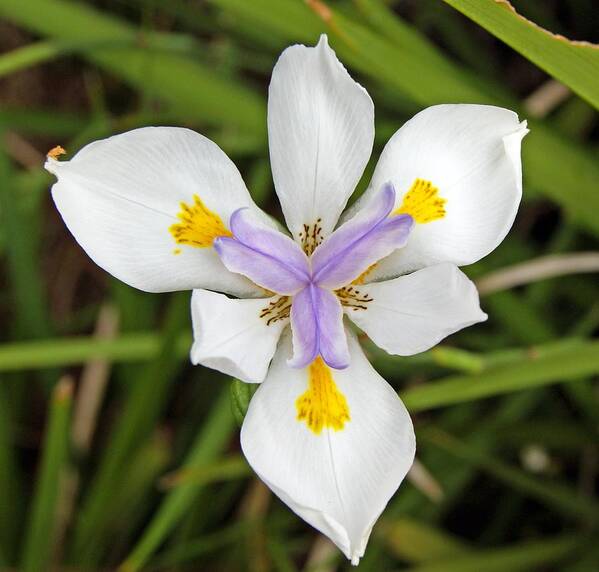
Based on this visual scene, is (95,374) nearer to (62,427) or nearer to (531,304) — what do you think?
(62,427)

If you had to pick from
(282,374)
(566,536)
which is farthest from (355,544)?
(566,536)

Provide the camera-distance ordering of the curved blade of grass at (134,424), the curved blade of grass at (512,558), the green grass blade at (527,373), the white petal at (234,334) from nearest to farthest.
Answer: the white petal at (234,334)
the green grass blade at (527,373)
the curved blade of grass at (134,424)
the curved blade of grass at (512,558)

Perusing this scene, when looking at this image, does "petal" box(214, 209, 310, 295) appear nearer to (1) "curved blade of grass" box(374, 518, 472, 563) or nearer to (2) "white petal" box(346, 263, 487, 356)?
(2) "white petal" box(346, 263, 487, 356)

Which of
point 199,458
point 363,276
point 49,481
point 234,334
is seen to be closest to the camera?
point 234,334

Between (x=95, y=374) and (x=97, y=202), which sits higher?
(x=97, y=202)

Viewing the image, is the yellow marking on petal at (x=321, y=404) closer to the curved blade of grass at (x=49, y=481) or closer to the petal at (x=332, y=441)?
the petal at (x=332, y=441)

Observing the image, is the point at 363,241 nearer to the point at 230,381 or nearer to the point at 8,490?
the point at 230,381

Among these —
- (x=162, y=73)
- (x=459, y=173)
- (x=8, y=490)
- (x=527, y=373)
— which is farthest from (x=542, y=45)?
(x=8, y=490)

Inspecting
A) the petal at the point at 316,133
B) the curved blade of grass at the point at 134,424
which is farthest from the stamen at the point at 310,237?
the curved blade of grass at the point at 134,424
